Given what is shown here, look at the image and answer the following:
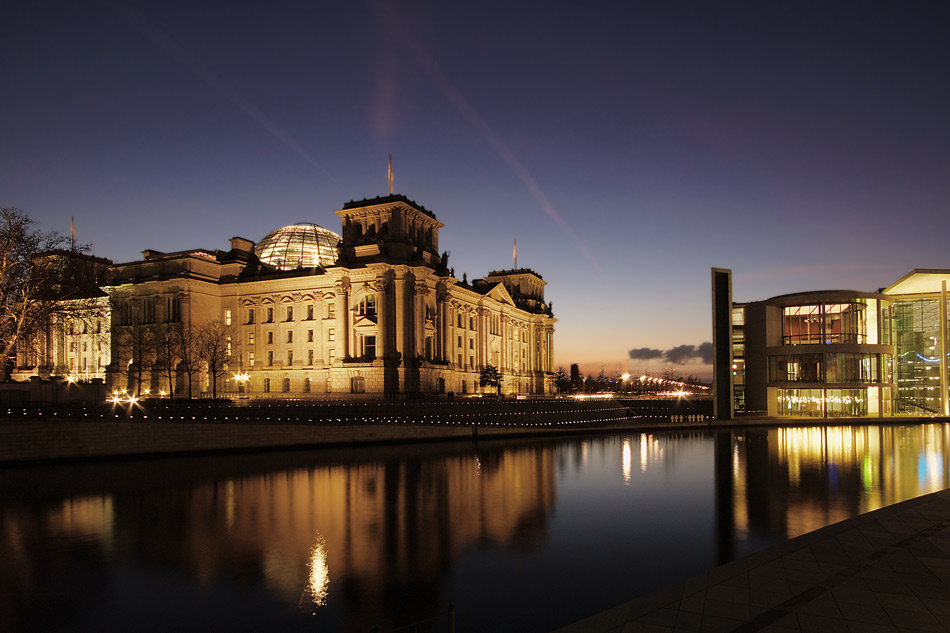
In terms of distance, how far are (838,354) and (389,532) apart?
74.3 meters

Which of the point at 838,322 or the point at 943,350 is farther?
the point at 943,350

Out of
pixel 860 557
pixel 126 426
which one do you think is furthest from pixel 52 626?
pixel 126 426

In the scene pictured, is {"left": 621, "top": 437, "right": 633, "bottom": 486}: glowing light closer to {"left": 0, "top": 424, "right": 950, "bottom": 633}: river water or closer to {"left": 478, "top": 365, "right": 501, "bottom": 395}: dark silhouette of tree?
{"left": 0, "top": 424, "right": 950, "bottom": 633}: river water

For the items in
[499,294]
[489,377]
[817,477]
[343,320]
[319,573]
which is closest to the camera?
[319,573]

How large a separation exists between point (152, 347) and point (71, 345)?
86.6 ft

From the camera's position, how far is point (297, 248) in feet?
332

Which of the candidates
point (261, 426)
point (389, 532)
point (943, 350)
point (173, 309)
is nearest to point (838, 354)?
point (943, 350)

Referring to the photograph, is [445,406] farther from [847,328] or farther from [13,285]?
[847,328]

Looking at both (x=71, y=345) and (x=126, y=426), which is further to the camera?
(x=71, y=345)

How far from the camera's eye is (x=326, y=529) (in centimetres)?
2080

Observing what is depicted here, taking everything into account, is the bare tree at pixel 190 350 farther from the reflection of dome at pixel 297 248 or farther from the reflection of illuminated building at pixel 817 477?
the reflection of illuminated building at pixel 817 477

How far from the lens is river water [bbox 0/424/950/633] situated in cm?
1381

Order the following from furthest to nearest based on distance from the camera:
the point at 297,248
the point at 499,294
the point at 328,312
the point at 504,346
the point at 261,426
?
the point at 504,346
the point at 499,294
the point at 297,248
the point at 328,312
the point at 261,426

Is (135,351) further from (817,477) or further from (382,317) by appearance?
(817,477)
